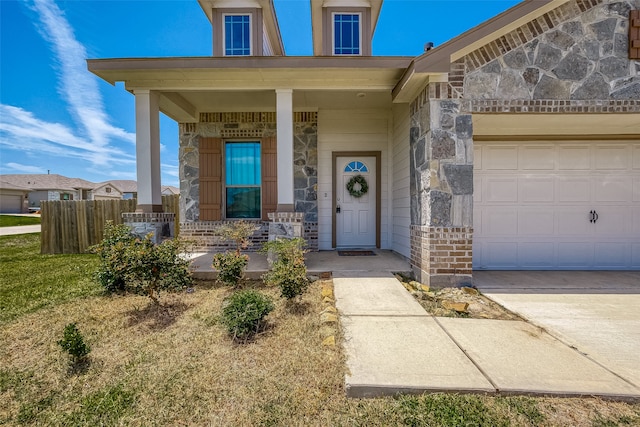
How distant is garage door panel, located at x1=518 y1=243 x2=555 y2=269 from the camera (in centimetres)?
493

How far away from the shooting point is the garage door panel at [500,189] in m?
4.89

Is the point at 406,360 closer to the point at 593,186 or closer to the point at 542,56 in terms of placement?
the point at 542,56

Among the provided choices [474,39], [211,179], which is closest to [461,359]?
[474,39]

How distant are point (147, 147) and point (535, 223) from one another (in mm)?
6625

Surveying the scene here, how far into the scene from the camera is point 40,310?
3.30 metres

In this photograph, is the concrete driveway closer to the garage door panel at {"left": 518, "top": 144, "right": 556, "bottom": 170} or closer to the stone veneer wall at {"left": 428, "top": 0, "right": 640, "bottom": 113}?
the garage door panel at {"left": 518, "top": 144, "right": 556, "bottom": 170}

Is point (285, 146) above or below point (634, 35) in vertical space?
below

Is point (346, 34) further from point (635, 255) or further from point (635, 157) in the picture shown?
point (635, 255)

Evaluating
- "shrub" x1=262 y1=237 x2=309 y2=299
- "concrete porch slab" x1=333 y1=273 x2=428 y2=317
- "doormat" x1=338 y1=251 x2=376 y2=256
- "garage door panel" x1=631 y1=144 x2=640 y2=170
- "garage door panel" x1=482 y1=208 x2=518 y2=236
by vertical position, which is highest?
"garage door panel" x1=631 y1=144 x2=640 y2=170

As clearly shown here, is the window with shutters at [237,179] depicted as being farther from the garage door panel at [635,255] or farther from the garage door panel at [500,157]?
the garage door panel at [635,255]

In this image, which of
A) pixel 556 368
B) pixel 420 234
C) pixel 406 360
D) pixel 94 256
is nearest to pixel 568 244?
pixel 420 234

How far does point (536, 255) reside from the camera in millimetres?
4938

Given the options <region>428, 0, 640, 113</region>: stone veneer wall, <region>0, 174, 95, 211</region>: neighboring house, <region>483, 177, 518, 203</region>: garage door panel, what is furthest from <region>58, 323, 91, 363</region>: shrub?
<region>0, 174, 95, 211</region>: neighboring house

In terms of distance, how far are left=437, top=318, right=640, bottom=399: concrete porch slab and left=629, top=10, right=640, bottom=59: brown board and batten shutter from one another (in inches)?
155
